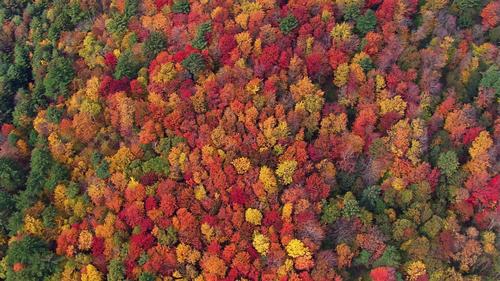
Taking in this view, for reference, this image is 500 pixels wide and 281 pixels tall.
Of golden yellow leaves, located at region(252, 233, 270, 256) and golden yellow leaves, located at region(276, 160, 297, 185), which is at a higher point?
golden yellow leaves, located at region(276, 160, 297, 185)

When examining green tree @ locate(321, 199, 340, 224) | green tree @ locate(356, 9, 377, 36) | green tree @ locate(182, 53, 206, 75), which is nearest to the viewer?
green tree @ locate(321, 199, 340, 224)

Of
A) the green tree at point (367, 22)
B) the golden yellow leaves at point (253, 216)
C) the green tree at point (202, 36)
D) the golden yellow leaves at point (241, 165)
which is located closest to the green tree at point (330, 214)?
the golden yellow leaves at point (253, 216)

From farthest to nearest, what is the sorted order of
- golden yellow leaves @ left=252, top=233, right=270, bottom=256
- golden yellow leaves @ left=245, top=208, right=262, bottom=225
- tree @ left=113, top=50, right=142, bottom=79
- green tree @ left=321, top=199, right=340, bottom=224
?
tree @ left=113, top=50, right=142, bottom=79 → green tree @ left=321, top=199, right=340, bottom=224 → golden yellow leaves @ left=245, top=208, right=262, bottom=225 → golden yellow leaves @ left=252, top=233, right=270, bottom=256

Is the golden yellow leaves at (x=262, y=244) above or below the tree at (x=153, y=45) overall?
below

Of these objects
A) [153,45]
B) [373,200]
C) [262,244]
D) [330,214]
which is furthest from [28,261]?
[373,200]

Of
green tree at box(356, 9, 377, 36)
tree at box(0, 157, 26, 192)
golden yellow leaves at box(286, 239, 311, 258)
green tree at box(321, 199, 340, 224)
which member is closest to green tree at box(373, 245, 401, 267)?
green tree at box(321, 199, 340, 224)

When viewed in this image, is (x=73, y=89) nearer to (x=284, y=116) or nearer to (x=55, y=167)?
(x=55, y=167)

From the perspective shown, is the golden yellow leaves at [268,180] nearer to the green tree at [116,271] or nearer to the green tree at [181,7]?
the green tree at [116,271]

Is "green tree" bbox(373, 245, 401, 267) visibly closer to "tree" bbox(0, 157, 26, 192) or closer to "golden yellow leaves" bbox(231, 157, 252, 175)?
"golden yellow leaves" bbox(231, 157, 252, 175)

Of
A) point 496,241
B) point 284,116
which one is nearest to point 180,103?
point 284,116

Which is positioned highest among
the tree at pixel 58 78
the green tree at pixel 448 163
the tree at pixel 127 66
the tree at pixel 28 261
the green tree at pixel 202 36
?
the green tree at pixel 202 36
